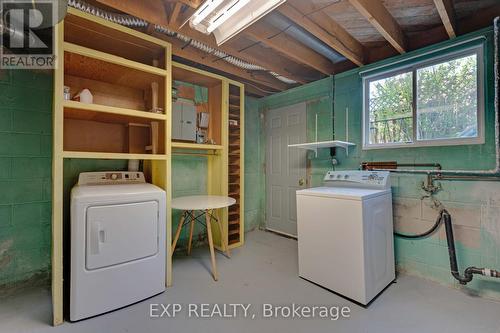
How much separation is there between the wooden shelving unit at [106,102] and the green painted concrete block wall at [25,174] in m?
0.25

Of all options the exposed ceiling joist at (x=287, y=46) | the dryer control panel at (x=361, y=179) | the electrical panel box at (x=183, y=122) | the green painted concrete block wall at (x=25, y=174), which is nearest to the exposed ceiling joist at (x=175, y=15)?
the exposed ceiling joist at (x=287, y=46)

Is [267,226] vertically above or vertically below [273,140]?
below

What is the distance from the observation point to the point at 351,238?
1.86 meters

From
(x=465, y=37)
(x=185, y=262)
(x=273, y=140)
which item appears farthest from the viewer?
(x=273, y=140)

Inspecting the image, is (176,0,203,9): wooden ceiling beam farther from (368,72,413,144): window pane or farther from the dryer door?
(368,72,413,144): window pane

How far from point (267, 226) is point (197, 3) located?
3.20 metres

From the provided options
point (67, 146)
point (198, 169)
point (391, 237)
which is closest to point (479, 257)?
point (391, 237)

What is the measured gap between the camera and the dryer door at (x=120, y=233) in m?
1.67

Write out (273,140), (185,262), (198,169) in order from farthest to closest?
(273,140) < (198,169) < (185,262)

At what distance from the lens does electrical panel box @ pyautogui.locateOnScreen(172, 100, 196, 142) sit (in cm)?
259

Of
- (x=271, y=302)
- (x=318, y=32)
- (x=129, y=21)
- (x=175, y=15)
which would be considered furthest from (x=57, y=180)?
(x=318, y=32)

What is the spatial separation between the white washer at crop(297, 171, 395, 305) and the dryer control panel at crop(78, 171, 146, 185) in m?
1.70

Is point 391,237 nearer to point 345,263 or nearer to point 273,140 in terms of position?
point 345,263

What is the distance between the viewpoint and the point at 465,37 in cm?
200
